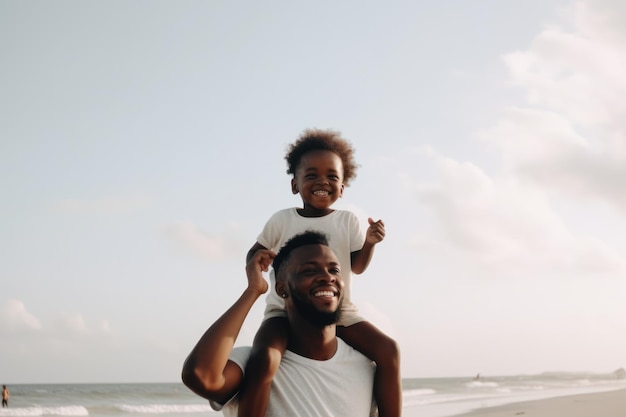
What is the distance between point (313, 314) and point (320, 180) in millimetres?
1147

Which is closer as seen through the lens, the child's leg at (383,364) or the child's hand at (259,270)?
the child's hand at (259,270)

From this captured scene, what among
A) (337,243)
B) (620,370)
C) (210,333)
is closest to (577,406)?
(337,243)

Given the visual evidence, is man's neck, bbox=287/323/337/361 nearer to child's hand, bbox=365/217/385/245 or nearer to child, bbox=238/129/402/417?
child, bbox=238/129/402/417

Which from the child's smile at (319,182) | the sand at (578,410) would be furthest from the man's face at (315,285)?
the sand at (578,410)

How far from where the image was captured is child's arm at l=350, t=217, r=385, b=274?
387 centimetres

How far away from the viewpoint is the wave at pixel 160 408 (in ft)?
83.7

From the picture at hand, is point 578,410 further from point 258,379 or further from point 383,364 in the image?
point 258,379

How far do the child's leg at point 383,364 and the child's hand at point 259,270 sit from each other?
24.7 inches

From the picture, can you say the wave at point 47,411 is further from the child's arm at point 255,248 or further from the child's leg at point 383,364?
the child's leg at point 383,364

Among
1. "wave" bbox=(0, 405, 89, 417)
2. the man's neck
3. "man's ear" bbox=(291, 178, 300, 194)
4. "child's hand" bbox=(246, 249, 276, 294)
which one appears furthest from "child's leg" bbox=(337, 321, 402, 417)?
"wave" bbox=(0, 405, 89, 417)

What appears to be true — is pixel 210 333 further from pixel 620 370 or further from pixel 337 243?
pixel 620 370

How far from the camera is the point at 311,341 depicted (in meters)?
3.28

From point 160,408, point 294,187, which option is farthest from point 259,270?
point 160,408

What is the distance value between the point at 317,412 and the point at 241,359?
407 millimetres
